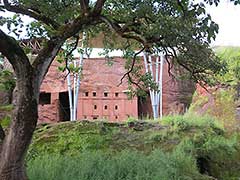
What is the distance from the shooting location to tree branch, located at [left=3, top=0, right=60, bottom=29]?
476 centimetres

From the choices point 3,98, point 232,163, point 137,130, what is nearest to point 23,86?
point 137,130

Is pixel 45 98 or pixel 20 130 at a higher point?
pixel 45 98

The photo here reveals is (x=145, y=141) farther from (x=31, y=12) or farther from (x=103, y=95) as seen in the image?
(x=103, y=95)

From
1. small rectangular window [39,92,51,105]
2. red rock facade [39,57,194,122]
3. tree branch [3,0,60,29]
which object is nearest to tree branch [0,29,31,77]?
tree branch [3,0,60,29]

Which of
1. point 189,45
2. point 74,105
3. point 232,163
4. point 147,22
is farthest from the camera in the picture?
point 74,105

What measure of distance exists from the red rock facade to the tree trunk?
992 centimetres

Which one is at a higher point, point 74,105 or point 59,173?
point 74,105

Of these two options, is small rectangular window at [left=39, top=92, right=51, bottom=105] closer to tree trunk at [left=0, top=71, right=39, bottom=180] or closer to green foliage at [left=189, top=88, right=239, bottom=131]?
green foliage at [left=189, top=88, right=239, bottom=131]

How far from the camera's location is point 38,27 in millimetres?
6238

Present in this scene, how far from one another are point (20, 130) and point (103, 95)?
411 inches

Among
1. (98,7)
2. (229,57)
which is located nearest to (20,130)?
(98,7)

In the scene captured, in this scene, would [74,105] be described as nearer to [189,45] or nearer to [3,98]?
[3,98]

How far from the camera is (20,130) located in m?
4.38

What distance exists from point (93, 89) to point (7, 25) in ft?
29.4
